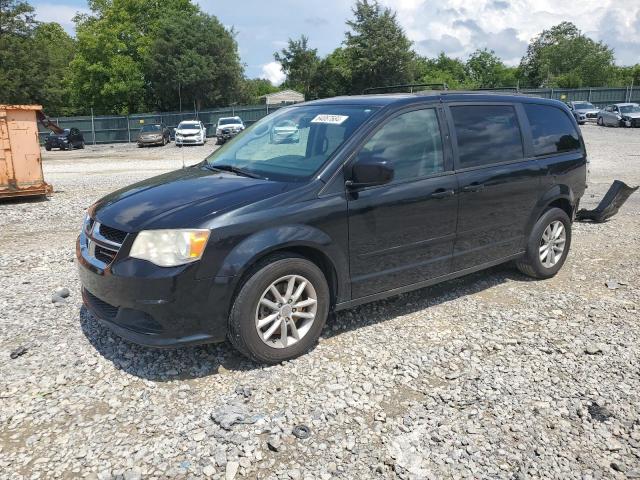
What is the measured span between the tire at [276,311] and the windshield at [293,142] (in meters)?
0.68

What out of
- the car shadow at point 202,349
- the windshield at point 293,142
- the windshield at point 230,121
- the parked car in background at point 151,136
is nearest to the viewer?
the car shadow at point 202,349

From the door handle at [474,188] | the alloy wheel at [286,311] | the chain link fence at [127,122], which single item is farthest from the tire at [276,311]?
the chain link fence at [127,122]

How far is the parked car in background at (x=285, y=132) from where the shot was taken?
451cm

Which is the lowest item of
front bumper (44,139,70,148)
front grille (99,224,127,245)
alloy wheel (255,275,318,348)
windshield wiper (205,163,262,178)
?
front bumper (44,139,70,148)

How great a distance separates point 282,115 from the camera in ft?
16.3

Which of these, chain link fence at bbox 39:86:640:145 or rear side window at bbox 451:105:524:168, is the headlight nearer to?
rear side window at bbox 451:105:524:168

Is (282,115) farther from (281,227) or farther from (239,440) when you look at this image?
(239,440)

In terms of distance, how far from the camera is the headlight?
11.1 feet

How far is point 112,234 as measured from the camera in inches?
143

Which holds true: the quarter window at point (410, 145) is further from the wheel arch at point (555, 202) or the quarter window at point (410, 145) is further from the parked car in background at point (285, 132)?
the wheel arch at point (555, 202)

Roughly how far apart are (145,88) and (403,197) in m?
53.5

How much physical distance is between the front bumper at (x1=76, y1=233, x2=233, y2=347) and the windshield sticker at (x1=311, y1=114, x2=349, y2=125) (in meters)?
1.62

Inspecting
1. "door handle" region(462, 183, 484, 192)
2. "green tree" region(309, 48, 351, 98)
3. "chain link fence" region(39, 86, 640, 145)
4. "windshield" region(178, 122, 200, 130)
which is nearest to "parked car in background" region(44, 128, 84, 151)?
"chain link fence" region(39, 86, 640, 145)

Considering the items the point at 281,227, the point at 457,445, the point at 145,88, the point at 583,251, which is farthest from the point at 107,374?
the point at 145,88
